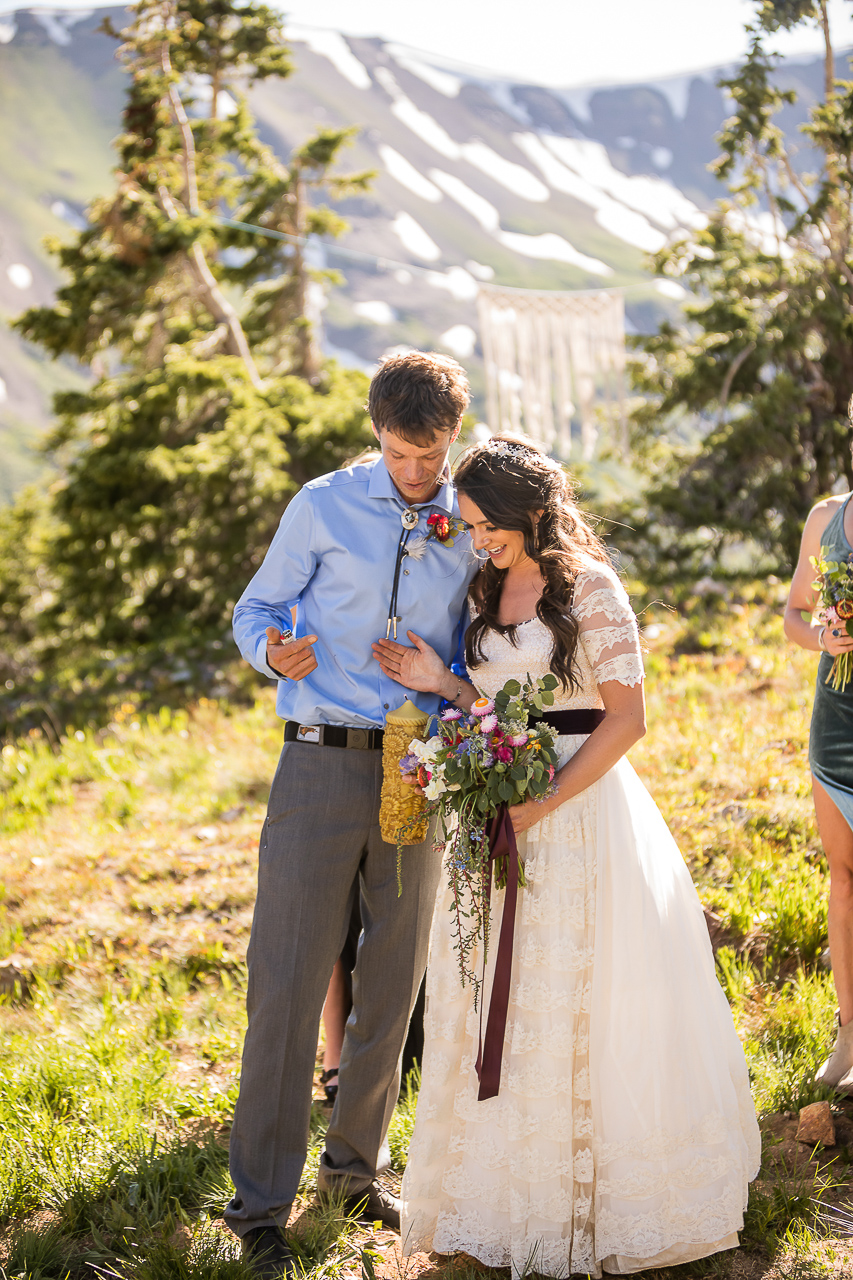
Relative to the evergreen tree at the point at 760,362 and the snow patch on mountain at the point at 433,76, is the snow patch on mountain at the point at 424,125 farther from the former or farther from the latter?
the evergreen tree at the point at 760,362

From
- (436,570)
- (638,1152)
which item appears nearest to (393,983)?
(638,1152)

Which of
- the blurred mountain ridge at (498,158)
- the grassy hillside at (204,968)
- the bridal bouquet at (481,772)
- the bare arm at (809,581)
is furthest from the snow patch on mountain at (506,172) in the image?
the bridal bouquet at (481,772)

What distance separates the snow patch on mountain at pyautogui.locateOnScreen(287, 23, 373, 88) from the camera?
11484 millimetres

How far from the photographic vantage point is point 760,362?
10328 millimetres

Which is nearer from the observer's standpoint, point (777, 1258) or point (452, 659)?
point (777, 1258)

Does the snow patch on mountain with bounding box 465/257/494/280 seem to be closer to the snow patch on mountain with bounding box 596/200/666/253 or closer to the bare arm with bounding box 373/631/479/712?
the snow patch on mountain with bounding box 596/200/666/253

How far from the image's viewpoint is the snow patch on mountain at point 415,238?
1098 centimetres

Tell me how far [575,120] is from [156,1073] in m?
10.9

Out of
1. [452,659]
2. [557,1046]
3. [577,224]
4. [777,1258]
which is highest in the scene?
[577,224]

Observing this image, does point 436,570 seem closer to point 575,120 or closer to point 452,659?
point 452,659

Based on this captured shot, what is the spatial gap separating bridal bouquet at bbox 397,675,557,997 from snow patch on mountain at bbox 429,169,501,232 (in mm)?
9127

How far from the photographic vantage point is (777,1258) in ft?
8.96

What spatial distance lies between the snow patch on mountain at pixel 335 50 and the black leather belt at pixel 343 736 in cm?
1073

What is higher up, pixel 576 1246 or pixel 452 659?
pixel 452 659
